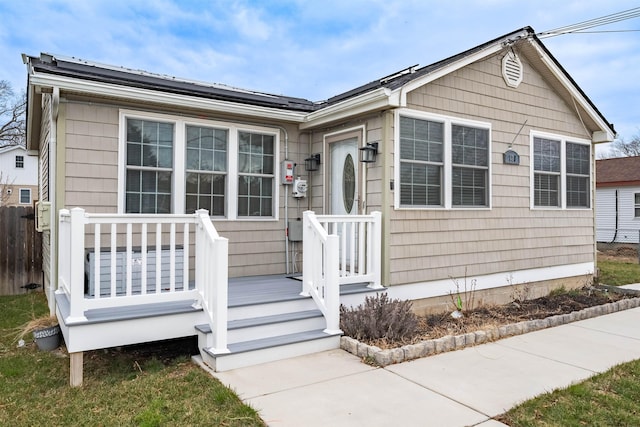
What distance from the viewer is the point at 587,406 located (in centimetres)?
310

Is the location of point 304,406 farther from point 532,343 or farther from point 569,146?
point 569,146

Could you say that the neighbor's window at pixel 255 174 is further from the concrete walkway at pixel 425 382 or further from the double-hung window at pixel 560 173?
the double-hung window at pixel 560 173

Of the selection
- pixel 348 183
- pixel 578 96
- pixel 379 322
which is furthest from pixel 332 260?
pixel 578 96

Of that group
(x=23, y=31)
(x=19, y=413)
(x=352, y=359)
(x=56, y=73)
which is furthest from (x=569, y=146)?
(x=23, y=31)

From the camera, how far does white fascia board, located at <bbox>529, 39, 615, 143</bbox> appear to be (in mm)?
7017

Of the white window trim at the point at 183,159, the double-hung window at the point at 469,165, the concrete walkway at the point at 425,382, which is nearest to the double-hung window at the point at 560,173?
the double-hung window at the point at 469,165

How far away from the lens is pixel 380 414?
3.01 meters

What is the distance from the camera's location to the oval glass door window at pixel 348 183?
6172 mm

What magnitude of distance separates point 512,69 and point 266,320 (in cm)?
532

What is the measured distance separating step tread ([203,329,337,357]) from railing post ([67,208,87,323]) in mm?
1107

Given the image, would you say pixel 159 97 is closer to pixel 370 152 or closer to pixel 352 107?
pixel 352 107

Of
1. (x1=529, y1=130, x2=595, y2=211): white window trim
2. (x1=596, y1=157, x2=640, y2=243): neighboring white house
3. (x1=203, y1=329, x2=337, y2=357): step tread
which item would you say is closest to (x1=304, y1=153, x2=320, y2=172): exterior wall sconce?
(x1=203, y1=329, x2=337, y2=357): step tread

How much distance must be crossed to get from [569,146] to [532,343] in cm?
444

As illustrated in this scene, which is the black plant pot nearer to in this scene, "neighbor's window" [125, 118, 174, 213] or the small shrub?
"neighbor's window" [125, 118, 174, 213]
